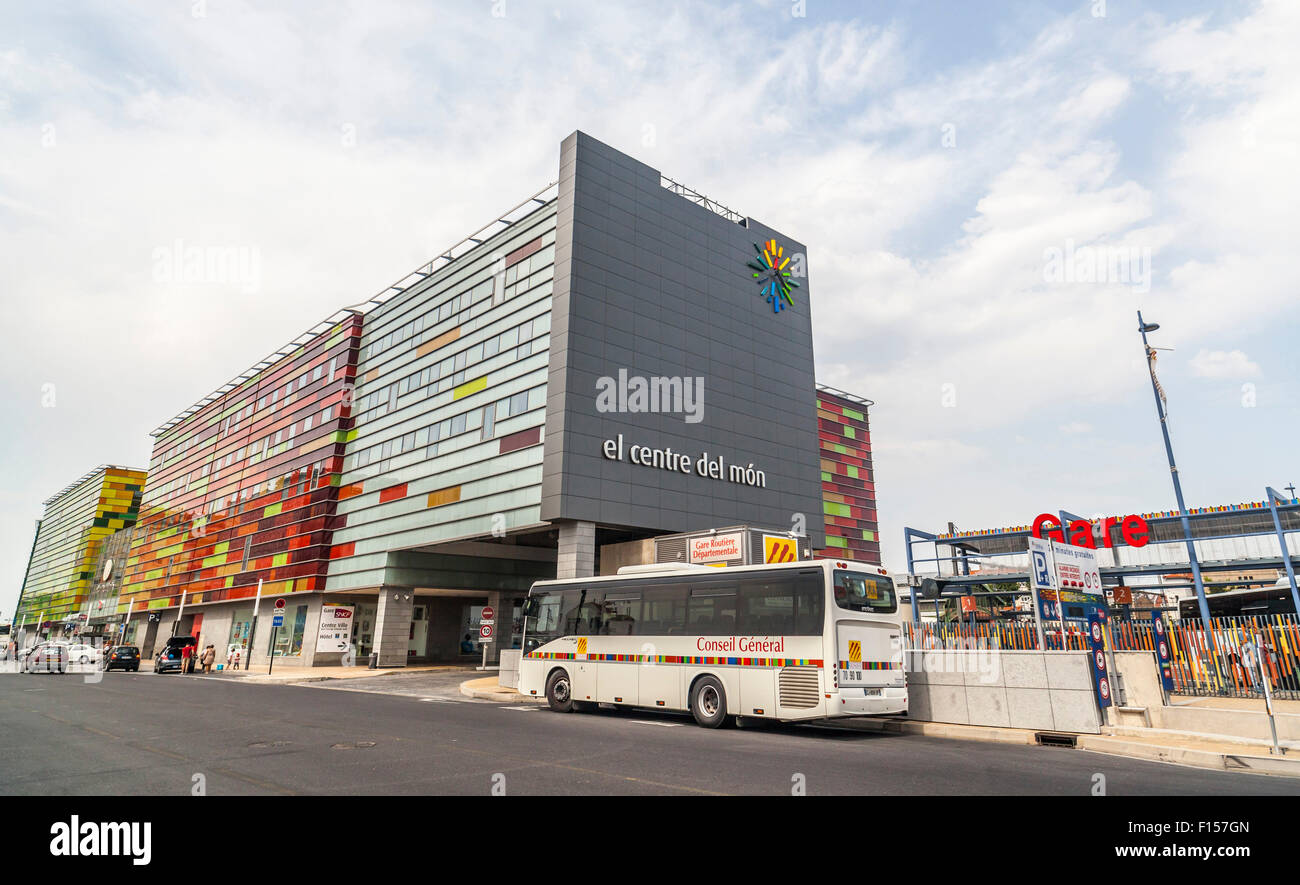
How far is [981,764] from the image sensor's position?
31.7ft

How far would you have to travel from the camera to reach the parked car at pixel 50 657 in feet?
115

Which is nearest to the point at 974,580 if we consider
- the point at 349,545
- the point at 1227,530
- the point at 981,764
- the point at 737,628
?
the point at 1227,530

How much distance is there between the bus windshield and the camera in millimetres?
13703

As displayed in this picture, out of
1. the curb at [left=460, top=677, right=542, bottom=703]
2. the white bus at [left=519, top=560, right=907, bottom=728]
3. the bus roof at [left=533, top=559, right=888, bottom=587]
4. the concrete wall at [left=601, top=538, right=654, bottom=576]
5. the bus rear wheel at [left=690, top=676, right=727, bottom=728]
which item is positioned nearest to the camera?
the white bus at [left=519, top=560, right=907, bottom=728]

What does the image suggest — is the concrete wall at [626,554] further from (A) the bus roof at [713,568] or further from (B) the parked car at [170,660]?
(B) the parked car at [170,660]

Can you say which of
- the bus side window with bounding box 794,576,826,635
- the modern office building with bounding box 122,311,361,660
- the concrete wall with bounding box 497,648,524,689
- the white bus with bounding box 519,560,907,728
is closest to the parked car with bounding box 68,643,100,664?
the modern office building with bounding box 122,311,361,660

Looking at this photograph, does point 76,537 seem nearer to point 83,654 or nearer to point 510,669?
point 83,654

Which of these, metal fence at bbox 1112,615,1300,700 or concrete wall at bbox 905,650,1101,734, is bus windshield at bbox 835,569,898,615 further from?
metal fence at bbox 1112,615,1300,700

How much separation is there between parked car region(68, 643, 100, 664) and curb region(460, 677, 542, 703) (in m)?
20.8

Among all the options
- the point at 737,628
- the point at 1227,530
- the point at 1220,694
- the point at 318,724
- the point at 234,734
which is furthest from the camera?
the point at 1227,530

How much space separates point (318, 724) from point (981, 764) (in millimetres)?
11687

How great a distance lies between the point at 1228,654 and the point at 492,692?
21403 mm

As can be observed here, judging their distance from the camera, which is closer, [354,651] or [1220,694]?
[1220,694]
